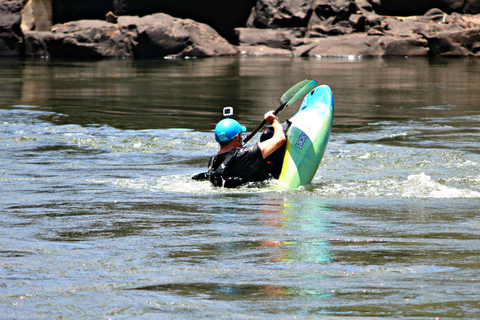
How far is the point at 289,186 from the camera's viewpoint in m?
5.92

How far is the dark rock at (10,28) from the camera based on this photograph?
30.3 meters

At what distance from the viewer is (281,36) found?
32.7 metres

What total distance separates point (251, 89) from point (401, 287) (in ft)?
44.6

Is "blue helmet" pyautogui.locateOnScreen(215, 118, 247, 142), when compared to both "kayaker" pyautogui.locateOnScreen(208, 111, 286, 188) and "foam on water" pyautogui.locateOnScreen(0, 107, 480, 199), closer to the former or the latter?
"kayaker" pyautogui.locateOnScreen(208, 111, 286, 188)

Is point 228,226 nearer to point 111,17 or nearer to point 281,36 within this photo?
point 111,17

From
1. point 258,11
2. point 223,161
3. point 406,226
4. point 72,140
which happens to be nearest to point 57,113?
point 72,140

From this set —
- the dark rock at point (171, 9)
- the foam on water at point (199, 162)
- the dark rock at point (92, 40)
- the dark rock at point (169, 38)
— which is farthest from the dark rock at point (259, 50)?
the foam on water at point (199, 162)

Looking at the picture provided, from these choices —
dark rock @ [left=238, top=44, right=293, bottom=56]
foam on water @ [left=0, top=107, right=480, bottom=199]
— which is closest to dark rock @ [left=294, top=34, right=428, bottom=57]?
dark rock @ [left=238, top=44, right=293, bottom=56]

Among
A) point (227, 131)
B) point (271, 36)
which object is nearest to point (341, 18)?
point (271, 36)

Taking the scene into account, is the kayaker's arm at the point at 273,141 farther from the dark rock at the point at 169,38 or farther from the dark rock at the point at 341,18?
the dark rock at the point at 341,18

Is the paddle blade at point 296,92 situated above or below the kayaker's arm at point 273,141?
above

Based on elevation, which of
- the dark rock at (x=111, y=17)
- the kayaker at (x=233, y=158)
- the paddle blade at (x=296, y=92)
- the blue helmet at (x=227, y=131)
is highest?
the dark rock at (x=111, y=17)

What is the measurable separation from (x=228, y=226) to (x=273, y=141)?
1.94 meters

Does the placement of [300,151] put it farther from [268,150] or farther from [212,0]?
[212,0]
